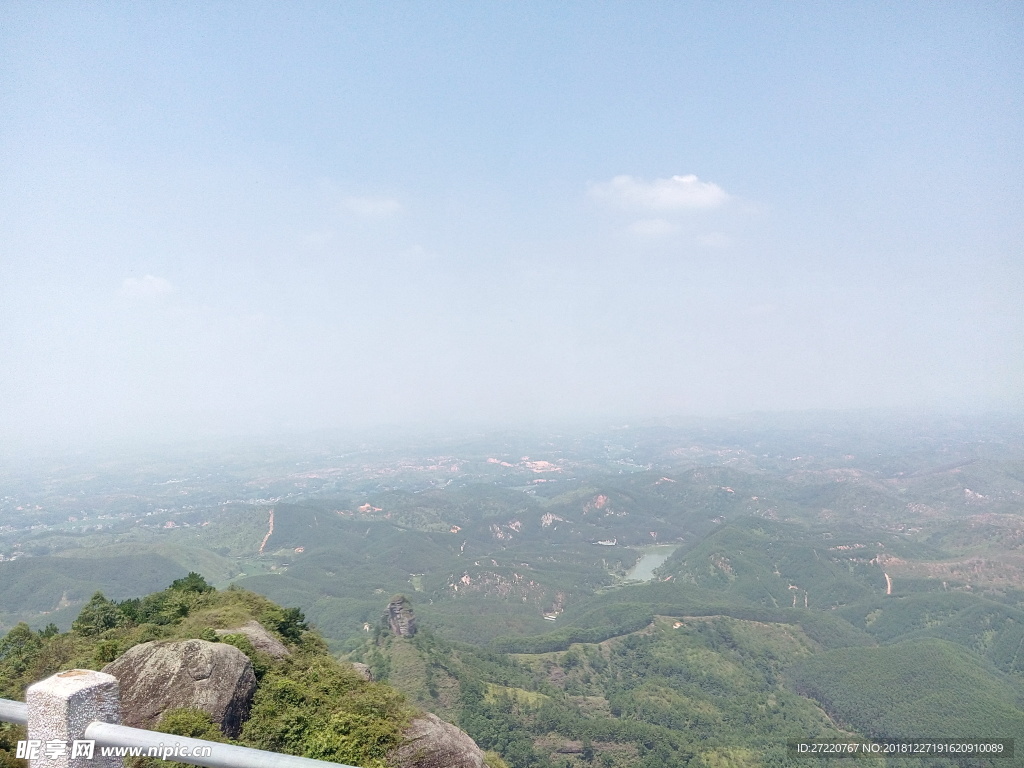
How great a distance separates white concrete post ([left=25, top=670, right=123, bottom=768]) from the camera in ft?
10.1

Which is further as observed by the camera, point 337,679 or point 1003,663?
point 1003,663

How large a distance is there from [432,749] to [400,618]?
200 feet

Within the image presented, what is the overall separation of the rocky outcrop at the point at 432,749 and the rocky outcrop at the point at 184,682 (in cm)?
441

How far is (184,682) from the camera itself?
42.8 feet

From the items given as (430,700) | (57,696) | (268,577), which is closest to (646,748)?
(430,700)

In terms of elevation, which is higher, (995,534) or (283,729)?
(283,729)

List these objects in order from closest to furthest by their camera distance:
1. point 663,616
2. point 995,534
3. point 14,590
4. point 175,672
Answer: point 175,672
point 663,616
point 14,590
point 995,534

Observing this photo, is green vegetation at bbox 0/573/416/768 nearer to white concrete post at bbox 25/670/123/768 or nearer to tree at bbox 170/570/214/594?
tree at bbox 170/570/214/594

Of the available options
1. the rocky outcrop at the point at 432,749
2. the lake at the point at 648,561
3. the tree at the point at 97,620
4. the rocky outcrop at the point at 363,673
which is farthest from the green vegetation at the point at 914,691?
the tree at the point at 97,620

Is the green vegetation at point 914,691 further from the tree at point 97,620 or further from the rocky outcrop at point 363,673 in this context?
A: the tree at point 97,620

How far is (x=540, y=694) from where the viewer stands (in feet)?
206

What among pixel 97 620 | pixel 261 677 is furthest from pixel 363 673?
pixel 97 620

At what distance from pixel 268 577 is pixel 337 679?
122064 mm

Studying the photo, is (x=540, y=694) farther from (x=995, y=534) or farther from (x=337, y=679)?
(x=995, y=534)
